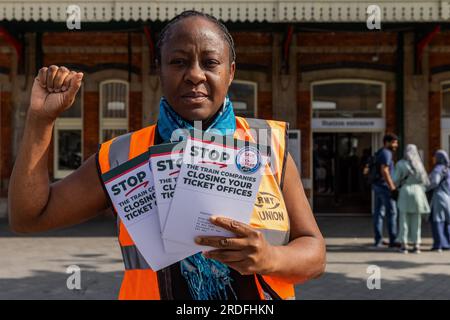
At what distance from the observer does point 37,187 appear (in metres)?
1.27

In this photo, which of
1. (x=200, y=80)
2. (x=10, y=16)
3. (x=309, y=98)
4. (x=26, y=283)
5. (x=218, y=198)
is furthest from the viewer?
(x=309, y=98)

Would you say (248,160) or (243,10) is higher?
(243,10)

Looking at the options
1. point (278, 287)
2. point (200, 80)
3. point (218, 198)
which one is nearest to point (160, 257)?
point (218, 198)

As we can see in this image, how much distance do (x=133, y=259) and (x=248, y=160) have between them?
403 mm

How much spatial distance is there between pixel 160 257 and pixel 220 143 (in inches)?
12.2

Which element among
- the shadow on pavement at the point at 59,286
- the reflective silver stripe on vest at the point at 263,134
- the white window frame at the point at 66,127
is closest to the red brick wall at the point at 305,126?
the white window frame at the point at 66,127

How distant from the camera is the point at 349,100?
42.9 ft

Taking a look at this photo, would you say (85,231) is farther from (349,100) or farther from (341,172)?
(349,100)

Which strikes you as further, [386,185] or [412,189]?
[386,185]

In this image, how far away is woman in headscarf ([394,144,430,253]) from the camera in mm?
7926

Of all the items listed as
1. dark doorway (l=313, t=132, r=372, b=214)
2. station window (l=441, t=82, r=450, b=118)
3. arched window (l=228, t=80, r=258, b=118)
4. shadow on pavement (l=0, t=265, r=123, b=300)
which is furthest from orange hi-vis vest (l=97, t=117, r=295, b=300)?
station window (l=441, t=82, r=450, b=118)

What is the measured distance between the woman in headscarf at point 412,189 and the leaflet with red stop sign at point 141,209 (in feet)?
24.1

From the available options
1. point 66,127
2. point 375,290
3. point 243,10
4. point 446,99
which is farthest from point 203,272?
point 446,99
